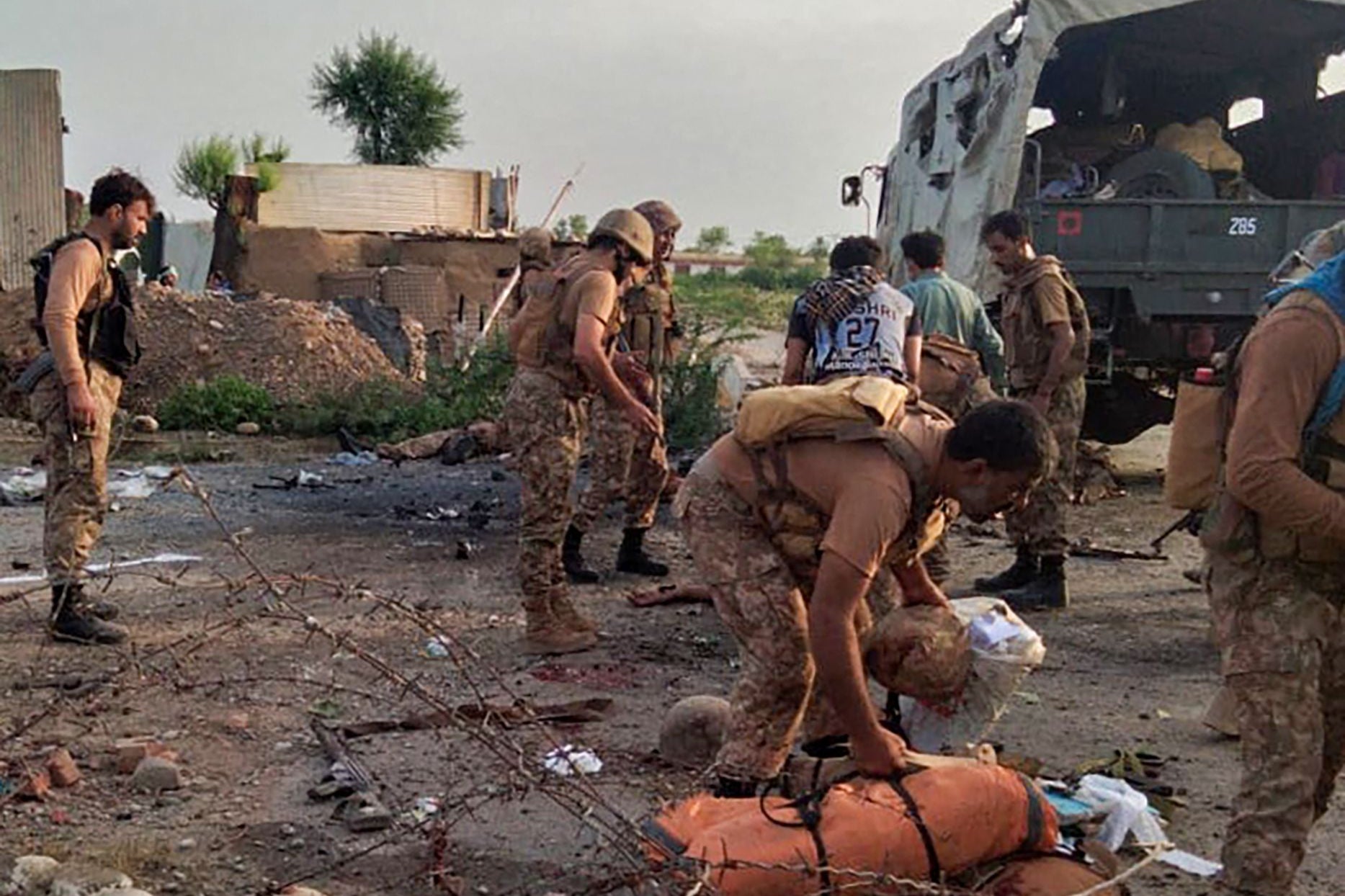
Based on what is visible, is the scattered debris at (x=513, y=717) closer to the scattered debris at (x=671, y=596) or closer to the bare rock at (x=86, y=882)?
the bare rock at (x=86, y=882)

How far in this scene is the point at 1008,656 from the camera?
140 inches

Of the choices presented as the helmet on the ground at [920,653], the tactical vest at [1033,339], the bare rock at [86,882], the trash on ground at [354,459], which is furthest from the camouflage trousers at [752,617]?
the trash on ground at [354,459]

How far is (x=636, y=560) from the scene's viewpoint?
7.53 meters

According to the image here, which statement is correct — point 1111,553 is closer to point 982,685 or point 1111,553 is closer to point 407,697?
point 407,697

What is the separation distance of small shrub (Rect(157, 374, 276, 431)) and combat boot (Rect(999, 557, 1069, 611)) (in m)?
8.64

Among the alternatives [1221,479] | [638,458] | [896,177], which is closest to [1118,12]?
[896,177]

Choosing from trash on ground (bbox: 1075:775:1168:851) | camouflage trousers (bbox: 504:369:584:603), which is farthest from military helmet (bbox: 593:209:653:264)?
trash on ground (bbox: 1075:775:1168:851)

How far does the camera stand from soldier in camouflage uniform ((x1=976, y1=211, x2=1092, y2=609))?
6.70m

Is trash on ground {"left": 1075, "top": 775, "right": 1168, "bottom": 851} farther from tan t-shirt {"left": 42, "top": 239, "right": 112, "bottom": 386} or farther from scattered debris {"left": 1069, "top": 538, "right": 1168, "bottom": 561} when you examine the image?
scattered debris {"left": 1069, "top": 538, "right": 1168, "bottom": 561}

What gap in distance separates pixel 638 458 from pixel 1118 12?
4.31 m

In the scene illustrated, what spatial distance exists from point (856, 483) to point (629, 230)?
9.19 feet

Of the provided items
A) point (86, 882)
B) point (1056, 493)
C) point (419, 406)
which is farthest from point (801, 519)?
point (419, 406)

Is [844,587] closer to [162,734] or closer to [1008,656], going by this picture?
[1008,656]

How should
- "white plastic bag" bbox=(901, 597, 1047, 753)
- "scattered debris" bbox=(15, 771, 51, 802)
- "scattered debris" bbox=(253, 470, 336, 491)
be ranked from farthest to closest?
"scattered debris" bbox=(253, 470, 336, 491)
"scattered debris" bbox=(15, 771, 51, 802)
"white plastic bag" bbox=(901, 597, 1047, 753)
